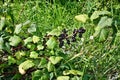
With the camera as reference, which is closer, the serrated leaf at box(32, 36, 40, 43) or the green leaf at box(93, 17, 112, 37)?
the green leaf at box(93, 17, 112, 37)

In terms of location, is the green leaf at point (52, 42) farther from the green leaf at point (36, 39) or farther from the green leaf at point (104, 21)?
the green leaf at point (104, 21)

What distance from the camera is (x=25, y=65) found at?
2219mm

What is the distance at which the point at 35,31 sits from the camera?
2246mm

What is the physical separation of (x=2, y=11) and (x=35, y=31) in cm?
30

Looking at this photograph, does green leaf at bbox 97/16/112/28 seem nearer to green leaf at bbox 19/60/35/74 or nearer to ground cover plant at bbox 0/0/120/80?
ground cover plant at bbox 0/0/120/80

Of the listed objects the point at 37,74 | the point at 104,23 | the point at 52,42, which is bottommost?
the point at 37,74

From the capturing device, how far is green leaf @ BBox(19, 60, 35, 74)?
221cm

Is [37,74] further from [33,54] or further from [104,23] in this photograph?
[104,23]

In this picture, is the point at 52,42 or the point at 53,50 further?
the point at 53,50

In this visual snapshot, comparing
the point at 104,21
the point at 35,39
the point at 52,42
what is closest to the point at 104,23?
the point at 104,21

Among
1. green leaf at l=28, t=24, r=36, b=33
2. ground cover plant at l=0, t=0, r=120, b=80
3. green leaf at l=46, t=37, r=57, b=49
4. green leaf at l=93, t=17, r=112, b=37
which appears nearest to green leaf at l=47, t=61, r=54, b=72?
ground cover plant at l=0, t=0, r=120, b=80

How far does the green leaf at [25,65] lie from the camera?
221 centimetres

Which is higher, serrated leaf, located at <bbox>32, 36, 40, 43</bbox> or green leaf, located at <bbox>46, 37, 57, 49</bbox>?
serrated leaf, located at <bbox>32, 36, 40, 43</bbox>

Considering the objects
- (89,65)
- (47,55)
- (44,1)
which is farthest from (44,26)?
(47,55)
